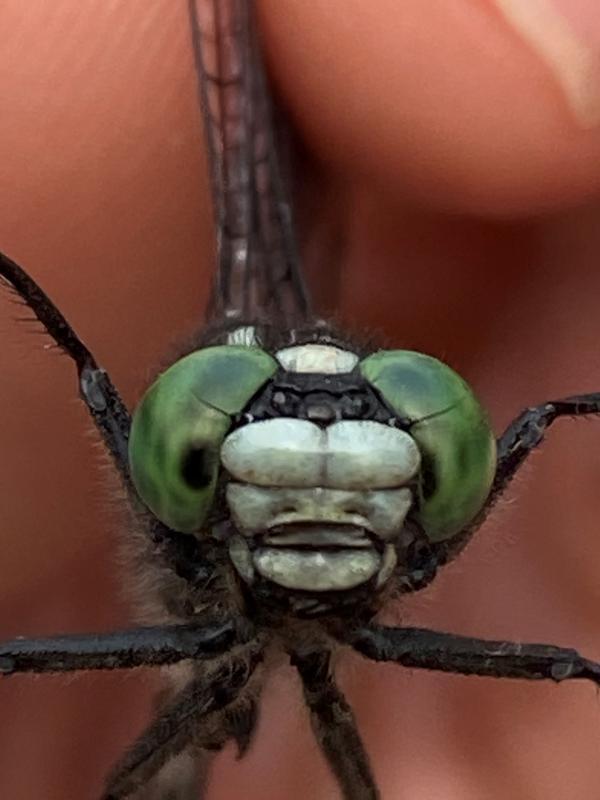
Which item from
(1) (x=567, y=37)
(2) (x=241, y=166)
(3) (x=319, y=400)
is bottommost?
(3) (x=319, y=400)

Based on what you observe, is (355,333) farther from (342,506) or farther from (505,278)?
(505,278)

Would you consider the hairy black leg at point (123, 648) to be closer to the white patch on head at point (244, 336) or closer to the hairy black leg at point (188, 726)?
Result: the hairy black leg at point (188, 726)

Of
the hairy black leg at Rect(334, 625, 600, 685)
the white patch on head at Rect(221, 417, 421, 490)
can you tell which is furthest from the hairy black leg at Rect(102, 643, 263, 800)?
the white patch on head at Rect(221, 417, 421, 490)

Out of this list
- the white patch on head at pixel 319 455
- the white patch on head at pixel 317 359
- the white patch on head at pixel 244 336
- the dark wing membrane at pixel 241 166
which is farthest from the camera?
the dark wing membrane at pixel 241 166

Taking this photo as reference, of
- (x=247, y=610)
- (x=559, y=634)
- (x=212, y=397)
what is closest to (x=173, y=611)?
(x=247, y=610)

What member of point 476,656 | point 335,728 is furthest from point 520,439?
point 335,728

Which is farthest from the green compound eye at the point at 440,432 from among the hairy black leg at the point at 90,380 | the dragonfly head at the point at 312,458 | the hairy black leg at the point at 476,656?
the hairy black leg at the point at 90,380

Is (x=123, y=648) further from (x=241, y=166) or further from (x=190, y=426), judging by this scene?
(x=241, y=166)
